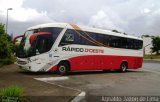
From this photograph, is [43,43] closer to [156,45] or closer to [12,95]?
[12,95]

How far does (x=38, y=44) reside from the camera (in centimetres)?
2341

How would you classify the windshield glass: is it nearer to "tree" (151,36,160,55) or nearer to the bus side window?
the bus side window

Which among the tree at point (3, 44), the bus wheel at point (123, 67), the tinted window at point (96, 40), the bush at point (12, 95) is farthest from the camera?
the tree at point (3, 44)

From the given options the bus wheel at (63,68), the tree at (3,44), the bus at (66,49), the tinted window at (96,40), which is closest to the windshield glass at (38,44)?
the bus at (66,49)

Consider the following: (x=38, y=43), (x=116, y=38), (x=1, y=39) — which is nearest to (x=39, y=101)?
(x=38, y=43)

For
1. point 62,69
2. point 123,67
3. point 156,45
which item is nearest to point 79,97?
point 62,69

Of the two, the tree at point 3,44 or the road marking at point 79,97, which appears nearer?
the road marking at point 79,97

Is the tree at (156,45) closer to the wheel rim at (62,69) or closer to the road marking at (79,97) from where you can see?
the wheel rim at (62,69)

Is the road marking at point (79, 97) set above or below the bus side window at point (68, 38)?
below

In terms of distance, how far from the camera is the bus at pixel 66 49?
23.5 meters

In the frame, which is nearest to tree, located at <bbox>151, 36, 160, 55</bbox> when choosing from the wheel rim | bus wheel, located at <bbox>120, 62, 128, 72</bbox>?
bus wheel, located at <bbox>120, 62, 128, 72</bbox>

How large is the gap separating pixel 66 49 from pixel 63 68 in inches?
49.9

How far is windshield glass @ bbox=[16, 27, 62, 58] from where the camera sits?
920 inches

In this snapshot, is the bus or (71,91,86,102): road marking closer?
(71,91,86,102): road marking
